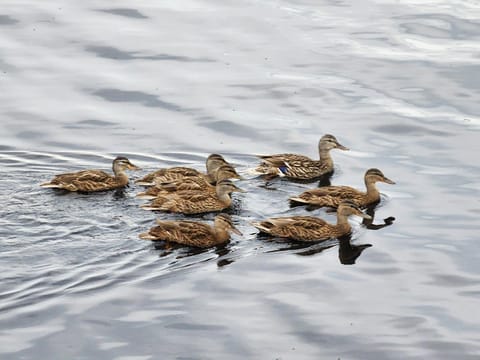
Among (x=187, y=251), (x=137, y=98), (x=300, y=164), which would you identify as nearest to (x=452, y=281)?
(x=187, y=251)

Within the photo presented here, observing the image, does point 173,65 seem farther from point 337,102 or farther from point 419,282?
point 419,282

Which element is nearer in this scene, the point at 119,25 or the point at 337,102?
the point at 337,102

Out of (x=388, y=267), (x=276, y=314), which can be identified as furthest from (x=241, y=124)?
(x=276, y=314)

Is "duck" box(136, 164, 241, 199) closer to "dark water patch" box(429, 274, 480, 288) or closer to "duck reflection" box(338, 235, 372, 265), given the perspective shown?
"duck reflection" box(338, 235, 372, 265)

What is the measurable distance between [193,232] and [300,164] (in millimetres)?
3522

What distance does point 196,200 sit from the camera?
16109 millimetres

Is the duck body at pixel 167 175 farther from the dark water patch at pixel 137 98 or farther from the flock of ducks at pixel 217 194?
the dark water patch at pixel 137 98

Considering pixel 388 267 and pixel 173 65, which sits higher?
pixel 173 65

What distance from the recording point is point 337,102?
20562 mm

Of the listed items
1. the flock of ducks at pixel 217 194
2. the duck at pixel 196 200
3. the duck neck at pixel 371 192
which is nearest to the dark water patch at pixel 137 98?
the flock of ducks at pixel 217 194

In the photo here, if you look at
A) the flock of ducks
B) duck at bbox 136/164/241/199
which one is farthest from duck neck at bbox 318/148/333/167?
duck at bbox 136/164/241/199

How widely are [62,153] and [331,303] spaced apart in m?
6.46

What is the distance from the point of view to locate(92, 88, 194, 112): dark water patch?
20.3 metres

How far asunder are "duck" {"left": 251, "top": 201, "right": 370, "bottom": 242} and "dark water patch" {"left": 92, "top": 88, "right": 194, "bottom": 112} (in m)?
5.47
